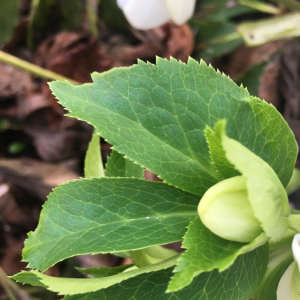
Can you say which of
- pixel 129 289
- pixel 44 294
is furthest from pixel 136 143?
pixel 44 294

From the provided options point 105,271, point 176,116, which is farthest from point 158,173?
point 105,271

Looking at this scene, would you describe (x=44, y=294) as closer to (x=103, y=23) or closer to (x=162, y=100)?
(x=162, y=100)

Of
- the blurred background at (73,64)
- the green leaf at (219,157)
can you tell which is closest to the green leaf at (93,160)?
the green leaf at (219,157)

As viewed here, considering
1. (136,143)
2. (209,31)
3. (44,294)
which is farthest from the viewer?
(209,31)

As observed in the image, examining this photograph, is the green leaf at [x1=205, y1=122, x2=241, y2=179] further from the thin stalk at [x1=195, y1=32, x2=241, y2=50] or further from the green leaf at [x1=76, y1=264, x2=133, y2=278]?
the thin stalk at [x1=195, y1=32, x2=241, y2=50]

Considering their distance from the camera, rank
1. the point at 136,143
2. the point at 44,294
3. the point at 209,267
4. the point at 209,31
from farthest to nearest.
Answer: the point at 209,31
the point at 44,294
the point at 136,143
the point at 209,267

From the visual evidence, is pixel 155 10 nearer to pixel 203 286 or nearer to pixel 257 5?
pixel 257 5
